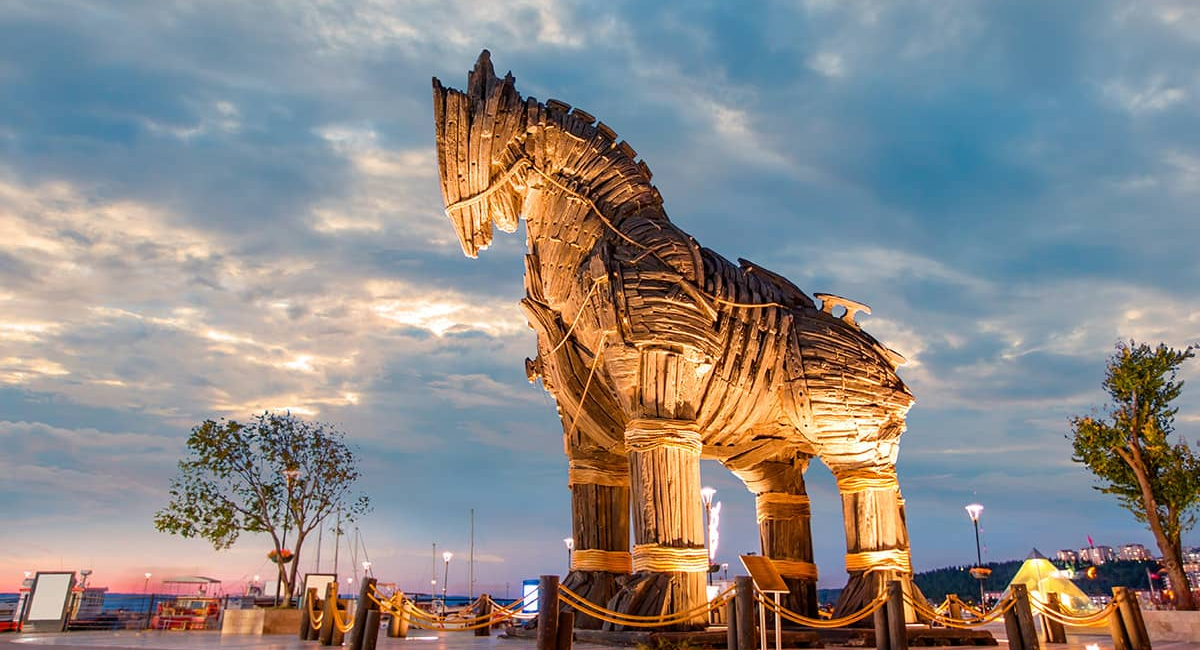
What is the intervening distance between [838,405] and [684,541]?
2.41m

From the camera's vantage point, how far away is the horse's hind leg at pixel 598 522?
364 inches

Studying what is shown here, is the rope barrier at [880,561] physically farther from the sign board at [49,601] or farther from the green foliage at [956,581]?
the green foliage at [956,581]

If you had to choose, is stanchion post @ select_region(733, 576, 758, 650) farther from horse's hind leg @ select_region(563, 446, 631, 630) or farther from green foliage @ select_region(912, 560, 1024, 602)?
green foliage @ select_region(912, 560, 1024, 602)

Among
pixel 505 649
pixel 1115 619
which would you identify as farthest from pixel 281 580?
pixel 1115 619

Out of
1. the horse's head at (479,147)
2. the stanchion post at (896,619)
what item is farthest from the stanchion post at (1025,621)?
the horse's head at (479,147)

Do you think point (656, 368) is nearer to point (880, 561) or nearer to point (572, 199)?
point (572, 199)

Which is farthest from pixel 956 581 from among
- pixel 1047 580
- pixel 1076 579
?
pixel 1047 580

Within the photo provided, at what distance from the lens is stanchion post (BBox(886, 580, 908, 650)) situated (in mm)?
7617

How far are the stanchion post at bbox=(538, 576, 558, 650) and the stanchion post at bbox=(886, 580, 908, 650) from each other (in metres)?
3.18

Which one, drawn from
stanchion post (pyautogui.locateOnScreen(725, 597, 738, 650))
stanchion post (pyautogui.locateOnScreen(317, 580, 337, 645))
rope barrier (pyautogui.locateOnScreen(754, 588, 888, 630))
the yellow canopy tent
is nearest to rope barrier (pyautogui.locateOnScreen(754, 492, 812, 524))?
rope barrier (pyautogui.locateOnScreen(754, 588, 888, 630))

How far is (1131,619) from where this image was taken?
27.1 ft

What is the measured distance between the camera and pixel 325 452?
1959cm

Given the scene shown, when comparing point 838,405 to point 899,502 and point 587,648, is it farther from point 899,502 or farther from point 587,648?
point 587,648

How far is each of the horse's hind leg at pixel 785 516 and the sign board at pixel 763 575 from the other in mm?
2645
